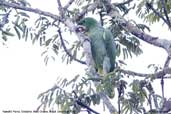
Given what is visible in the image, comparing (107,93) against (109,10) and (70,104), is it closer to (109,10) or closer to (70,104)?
(70,104)

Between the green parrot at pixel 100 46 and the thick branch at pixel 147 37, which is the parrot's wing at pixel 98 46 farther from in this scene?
the thick branch at pixel 147 37

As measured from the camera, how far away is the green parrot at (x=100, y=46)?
16.4 ft

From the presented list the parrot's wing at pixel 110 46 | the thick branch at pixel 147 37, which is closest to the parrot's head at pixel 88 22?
the parrot's wing at pixel 110 46

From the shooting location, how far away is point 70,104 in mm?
3234

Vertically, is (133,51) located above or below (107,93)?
above

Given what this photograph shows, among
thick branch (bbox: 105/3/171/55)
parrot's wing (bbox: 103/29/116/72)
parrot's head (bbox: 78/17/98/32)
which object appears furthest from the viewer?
parrot's head (bbox: 78/17/98/32)

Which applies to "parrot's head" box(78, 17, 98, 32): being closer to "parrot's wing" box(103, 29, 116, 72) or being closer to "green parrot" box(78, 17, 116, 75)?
"green parrot" box(78, 17, 116, 75)

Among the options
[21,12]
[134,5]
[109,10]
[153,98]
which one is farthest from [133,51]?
[153,98]

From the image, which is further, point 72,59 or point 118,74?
point 72,59

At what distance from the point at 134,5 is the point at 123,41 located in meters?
0.37

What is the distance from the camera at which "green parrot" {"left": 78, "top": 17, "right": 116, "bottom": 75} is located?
499cm

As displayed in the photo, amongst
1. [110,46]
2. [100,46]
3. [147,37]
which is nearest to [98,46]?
[100,46]

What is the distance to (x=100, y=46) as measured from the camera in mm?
5215

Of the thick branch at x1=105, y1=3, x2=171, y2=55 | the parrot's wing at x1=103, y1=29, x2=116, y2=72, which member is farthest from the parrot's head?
the thick branch at x1=105, y1=3, x2=171, y2=55
